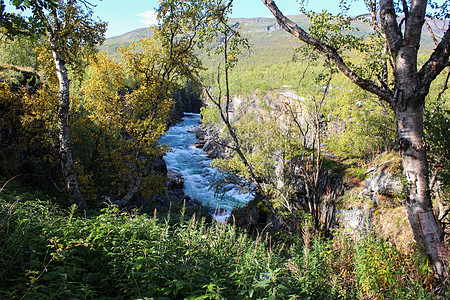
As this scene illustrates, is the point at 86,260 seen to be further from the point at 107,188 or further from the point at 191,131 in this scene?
the point at 191,131

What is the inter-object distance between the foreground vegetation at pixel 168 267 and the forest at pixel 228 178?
3 centimetres

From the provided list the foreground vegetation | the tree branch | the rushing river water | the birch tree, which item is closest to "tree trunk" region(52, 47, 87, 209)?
the birch tree

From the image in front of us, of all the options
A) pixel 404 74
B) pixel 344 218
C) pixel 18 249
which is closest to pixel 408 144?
pixel 404 74

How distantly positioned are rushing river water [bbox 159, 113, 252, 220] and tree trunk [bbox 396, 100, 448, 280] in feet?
40.4

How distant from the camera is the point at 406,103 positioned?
3.92 metres

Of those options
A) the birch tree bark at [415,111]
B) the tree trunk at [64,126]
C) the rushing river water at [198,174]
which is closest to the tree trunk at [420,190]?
the birch tree bark at [415,111]

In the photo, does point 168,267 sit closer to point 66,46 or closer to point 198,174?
point 66,46

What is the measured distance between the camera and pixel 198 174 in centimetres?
3278

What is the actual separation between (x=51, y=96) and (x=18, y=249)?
33.4 feet

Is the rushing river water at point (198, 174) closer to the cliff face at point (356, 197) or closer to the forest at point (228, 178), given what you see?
the cliff face at point (356, 197)

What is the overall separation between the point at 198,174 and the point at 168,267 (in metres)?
30.0

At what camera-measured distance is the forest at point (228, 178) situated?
300cm

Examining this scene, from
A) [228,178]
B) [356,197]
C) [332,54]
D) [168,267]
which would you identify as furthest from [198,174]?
[168,267]

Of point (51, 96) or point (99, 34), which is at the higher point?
point (99, 34)
